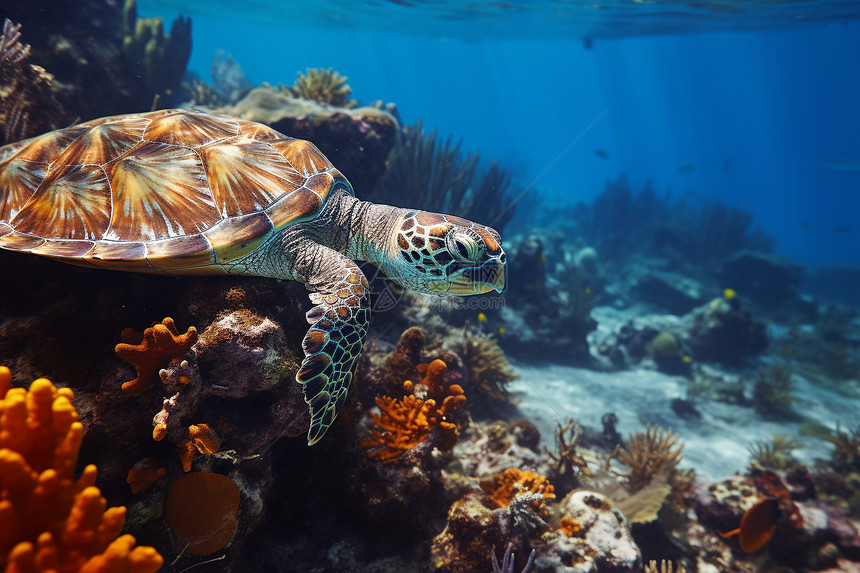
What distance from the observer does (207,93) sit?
8.88 meters

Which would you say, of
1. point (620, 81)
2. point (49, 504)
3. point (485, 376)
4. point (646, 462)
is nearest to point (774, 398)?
point (646, 462)

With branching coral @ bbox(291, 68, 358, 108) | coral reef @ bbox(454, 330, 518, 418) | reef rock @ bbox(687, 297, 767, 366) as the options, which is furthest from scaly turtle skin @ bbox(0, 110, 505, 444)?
reef rock @ bbox(687, 297, 767, 366)

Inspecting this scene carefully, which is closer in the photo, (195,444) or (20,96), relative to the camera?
(195,444)

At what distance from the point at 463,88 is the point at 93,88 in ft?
427

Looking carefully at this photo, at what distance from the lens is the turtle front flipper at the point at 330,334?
2.07m

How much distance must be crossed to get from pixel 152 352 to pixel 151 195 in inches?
51.3

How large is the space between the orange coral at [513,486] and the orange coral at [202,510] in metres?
1.96

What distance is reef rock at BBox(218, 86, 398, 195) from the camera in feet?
16.7

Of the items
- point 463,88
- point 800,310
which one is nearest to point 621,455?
point 800,310

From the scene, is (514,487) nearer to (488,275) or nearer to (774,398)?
(488,275)

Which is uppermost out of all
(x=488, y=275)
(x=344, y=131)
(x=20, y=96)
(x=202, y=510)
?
(x=344, y=131)

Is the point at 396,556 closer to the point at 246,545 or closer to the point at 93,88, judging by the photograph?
the point at 246,545

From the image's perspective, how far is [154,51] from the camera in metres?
7.04

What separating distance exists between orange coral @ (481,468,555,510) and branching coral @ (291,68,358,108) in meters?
6.95
